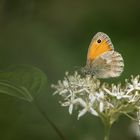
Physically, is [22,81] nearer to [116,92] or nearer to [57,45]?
[116,92]

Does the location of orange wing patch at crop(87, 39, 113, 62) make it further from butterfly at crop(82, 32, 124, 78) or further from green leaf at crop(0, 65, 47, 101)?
green leaf at crop(0, 65, 47, 101)

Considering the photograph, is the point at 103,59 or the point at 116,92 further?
the point at 103,59

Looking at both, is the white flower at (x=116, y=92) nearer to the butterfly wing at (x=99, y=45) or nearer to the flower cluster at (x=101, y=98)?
the flower cluster at (x=101, y=98)

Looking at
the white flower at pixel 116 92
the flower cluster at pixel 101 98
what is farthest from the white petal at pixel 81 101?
the white flower at pixel 116 92

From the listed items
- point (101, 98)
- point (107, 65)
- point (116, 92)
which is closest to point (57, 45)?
point (107, 65)

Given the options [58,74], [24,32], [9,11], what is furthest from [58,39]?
[58,74]

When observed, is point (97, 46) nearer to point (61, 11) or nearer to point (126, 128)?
point (126, 128)

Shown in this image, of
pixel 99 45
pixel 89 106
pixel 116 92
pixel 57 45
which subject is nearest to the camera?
pixel 89 106
